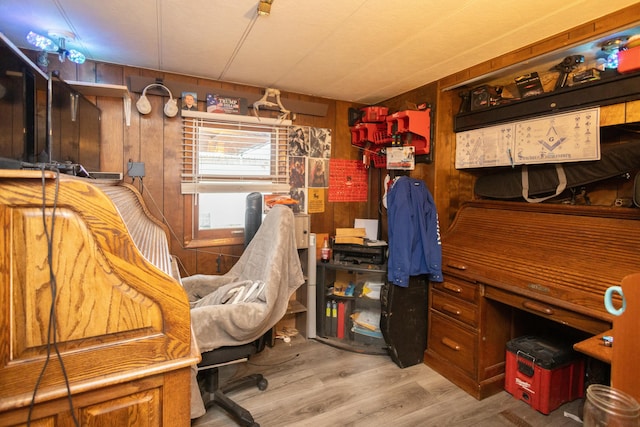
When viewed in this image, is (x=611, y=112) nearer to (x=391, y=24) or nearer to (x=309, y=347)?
(x=391, y=24)

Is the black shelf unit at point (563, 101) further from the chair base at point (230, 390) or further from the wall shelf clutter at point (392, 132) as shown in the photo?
the chair base at point (230, 390)

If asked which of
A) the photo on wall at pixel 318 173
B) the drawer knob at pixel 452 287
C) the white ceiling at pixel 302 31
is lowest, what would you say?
the drawer knob at pixel 452 287

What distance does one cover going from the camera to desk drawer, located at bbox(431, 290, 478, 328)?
220 centimetres

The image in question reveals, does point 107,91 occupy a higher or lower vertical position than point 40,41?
lower

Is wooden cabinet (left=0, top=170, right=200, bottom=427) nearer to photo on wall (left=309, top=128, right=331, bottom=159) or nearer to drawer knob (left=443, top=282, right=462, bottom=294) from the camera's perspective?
drawer knob (left=443, top=282, right=462, bottom=294)

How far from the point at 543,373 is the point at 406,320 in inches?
35.3

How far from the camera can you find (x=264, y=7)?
164 cm

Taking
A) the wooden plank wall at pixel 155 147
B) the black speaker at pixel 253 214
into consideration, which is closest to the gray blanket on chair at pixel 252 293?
the black speaker at pixel 253 214

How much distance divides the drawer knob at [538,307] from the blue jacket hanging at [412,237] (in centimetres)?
63

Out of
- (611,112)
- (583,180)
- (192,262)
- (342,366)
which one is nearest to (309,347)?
(342,366)

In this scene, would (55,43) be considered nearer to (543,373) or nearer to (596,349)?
(596,349)

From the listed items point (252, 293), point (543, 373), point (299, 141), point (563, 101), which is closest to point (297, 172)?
point (299, 141)

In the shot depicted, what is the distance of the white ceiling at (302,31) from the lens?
5.48ft

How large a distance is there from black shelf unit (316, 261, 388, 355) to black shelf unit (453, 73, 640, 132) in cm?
145
